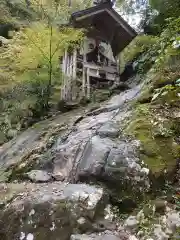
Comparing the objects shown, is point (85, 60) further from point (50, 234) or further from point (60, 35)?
point (50, 234)

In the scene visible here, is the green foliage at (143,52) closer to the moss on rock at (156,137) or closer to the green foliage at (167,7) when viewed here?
the green foliage at (167,7)

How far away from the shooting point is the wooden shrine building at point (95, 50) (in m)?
13.9

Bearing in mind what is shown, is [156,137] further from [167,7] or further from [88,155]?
[167,7]

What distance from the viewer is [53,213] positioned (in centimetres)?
492

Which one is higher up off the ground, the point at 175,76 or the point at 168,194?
the point at 175,76

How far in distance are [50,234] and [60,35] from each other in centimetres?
836

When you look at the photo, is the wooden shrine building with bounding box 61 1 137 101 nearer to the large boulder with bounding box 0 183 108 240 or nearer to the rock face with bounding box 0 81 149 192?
the rock face with bounding box 0 81 149 192

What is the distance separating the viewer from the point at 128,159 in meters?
5.77

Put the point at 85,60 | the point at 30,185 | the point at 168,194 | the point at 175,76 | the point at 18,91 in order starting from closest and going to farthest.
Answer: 1. the point at 168,194
2. the point at 30,185
3. the point at 175,76
4. the point at 18,91
5. the point at 85,60

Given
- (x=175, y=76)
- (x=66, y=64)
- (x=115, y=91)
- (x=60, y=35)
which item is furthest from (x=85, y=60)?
(x=175, y=76)

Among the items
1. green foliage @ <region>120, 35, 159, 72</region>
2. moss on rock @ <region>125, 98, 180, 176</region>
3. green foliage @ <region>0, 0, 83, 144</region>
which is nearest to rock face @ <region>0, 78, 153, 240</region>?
moss on rock @ <region>125, 98, 180, 176</region>

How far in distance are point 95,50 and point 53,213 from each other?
1167cm

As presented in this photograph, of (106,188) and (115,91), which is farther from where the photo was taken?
(115,91)

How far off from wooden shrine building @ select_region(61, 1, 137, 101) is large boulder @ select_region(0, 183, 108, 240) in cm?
801
